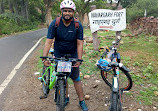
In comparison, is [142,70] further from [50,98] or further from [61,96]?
[61,96]

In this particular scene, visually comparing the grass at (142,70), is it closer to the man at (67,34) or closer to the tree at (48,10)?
the man at (67,34)

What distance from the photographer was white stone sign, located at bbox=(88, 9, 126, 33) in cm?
619

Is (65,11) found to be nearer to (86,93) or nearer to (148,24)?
(86,93)

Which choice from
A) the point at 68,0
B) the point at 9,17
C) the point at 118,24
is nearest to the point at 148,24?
the point at 118,24

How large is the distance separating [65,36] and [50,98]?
5.45ft

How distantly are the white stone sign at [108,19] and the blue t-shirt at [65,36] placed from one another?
3856 mm

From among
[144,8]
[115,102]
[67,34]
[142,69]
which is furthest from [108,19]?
[144,8]

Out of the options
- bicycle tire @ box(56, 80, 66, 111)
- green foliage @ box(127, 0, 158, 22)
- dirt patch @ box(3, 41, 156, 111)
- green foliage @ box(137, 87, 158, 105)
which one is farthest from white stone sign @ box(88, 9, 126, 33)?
green foliage @ box(127, 0, 158, 22)

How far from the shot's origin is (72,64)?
277cm

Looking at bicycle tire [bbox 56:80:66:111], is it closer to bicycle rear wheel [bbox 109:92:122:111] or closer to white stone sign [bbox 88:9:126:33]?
bicycle rear wheel [bbox 109:92:122:111]

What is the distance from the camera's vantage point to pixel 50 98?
3.47 metres

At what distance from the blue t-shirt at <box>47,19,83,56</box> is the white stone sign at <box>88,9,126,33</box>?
3856 millimetres

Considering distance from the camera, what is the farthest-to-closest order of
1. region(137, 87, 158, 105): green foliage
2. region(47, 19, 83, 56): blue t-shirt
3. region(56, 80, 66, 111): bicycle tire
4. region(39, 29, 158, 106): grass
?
region(39, 29, 158, 106): grass → region(137, 87, 158, 105): green foliage → region(47, 19, 83, 56): blue t-shirt → region(56, 80, 66, 111): bicycle tire

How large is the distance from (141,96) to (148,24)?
8637 mm
